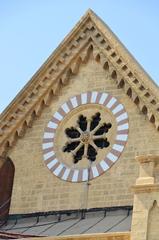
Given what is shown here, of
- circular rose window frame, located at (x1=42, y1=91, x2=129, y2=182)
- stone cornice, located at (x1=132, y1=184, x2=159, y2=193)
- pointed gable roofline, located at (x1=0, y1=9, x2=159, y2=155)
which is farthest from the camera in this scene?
pointed gable roofline, located at (x1=0, y1=9, x2=159, y2=155)

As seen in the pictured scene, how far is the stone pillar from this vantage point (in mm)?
25469

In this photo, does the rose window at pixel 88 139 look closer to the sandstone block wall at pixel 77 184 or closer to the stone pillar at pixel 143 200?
the sandstone block wall at pixel 77 184

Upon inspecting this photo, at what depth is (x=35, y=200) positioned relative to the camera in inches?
1326

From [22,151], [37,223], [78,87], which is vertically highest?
[78,87]

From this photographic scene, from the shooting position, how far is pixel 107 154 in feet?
109

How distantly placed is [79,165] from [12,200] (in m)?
2.48

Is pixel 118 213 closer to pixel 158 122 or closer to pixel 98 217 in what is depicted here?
pixel 98 217

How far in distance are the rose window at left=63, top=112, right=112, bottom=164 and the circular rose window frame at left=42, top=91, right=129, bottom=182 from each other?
362 millimetres

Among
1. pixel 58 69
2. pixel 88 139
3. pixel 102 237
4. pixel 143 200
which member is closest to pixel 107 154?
pixel 88 139

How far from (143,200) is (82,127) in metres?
8.72

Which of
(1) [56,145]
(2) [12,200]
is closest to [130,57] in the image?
(1) [56,145]

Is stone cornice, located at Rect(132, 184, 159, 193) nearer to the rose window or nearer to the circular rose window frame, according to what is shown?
the circular rose window frame

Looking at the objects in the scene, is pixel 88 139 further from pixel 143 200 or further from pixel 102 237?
pixel 143 200

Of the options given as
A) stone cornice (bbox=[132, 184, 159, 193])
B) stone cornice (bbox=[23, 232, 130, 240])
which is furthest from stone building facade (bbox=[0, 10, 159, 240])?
stone cornice (bbox=[132, 184, 159, 193])
